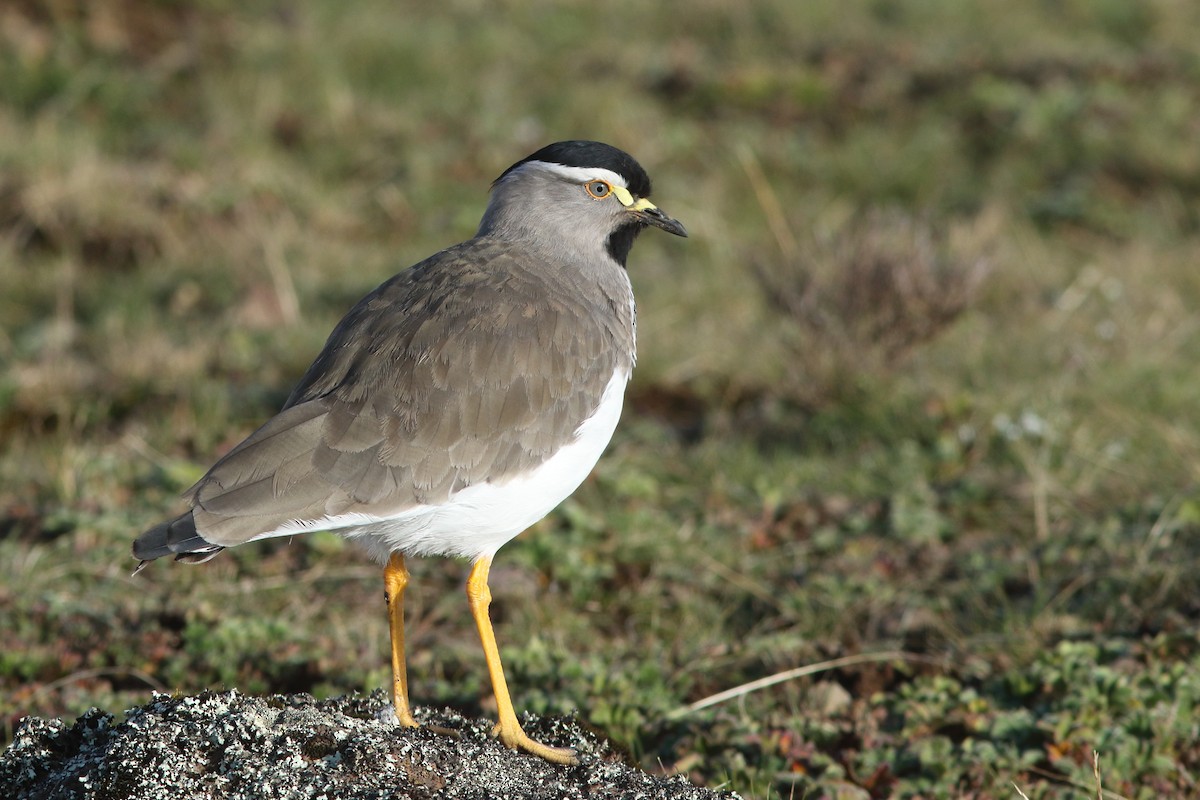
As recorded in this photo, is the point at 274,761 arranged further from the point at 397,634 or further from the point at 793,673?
the point at 793,673

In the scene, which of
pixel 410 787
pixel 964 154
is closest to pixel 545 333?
pixel 410 787

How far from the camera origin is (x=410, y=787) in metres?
3.35

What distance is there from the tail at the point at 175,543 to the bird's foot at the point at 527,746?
104 cm

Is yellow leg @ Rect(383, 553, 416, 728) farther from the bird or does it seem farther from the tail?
the tail

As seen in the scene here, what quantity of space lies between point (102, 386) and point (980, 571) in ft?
16.6

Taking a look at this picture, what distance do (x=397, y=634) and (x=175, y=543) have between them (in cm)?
87

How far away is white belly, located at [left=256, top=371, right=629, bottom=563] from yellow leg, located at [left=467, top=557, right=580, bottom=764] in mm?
108

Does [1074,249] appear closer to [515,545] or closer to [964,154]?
[964,154]

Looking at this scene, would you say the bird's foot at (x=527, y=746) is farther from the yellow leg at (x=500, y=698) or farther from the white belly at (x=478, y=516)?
the white belly at (x=478, y=516)

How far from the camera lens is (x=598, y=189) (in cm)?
506

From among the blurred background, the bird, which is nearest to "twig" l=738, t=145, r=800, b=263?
the blurred background

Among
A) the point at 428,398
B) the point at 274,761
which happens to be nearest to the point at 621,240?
the point at 428,398

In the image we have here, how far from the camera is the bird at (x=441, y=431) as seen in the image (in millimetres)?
3895

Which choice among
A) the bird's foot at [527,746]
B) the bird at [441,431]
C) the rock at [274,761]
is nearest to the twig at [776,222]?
the bird at [441,431]
